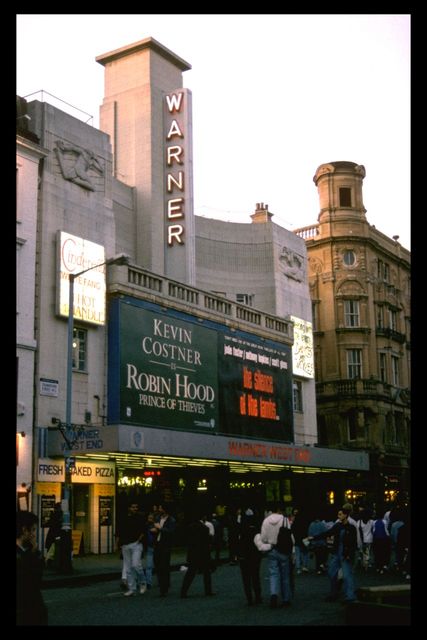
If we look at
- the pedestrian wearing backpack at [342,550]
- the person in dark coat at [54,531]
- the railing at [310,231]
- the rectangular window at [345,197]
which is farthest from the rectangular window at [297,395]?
the pedestrian wearing backpack at [342,550]

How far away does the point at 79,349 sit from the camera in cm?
3216

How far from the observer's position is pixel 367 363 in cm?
5653

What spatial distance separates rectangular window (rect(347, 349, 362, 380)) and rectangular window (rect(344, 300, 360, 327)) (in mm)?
1789

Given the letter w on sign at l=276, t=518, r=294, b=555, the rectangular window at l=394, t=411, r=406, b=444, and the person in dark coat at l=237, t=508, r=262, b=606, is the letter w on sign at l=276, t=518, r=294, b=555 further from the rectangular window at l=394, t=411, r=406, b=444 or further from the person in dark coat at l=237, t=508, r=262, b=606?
the rectangular window at l=394, t=411, r=406, b=444

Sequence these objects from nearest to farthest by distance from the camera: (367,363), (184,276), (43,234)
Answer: (43,234) < (184,276) < (367,363)

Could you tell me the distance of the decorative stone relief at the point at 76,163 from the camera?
3262 cm

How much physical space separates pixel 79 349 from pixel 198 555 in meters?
15.5

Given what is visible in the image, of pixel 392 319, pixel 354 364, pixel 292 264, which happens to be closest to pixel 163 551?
pixel 292 264

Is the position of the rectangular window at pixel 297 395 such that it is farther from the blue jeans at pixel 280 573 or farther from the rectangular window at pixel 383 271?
the blue jeans at pixel 280 573

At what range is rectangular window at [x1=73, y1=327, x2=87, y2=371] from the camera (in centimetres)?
3186

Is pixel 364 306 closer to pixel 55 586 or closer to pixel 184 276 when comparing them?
pixel 184 276
